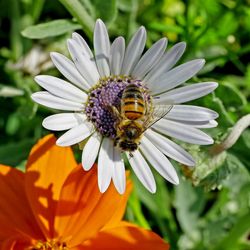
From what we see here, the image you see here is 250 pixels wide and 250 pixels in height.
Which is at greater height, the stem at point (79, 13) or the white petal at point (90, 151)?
the stem at point (79, 13)

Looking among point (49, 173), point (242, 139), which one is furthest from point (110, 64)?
point (242, 139)

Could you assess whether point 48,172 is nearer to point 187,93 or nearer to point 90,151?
point 90,151

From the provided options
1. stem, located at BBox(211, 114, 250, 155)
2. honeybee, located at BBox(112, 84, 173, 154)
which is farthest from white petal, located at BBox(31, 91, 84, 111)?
stem, located at BBox(211, 114, 250, 155)

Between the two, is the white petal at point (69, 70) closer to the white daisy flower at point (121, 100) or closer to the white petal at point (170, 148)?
the white daisy flower at point (121, 100)

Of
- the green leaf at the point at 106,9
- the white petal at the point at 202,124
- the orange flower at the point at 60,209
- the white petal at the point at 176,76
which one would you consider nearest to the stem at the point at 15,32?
the green leaf at the point at 106,9

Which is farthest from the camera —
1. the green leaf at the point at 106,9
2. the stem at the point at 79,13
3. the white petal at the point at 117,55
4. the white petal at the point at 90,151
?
the green leaf at the point at 106,9

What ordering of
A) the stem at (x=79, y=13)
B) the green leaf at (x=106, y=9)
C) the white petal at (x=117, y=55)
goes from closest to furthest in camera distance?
1. the white petal at (x=117, y=55)
2. the stem at (x=79, y=13)
3. the green leaf at (x=106, y=9)
